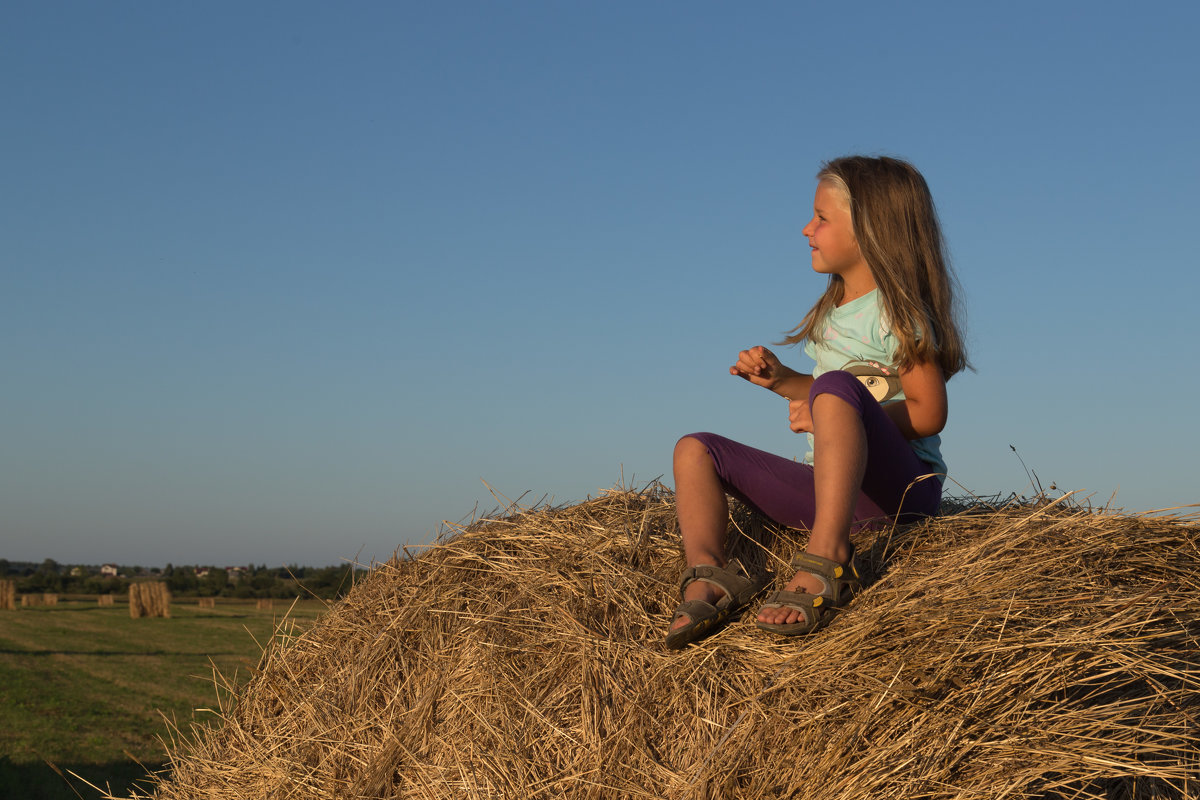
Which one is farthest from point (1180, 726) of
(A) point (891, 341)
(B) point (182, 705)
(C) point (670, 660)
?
(B) point (182, 705)

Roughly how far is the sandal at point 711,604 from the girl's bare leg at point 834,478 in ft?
0.41

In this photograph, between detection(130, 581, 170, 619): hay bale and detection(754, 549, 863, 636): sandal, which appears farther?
detection(130, 581, 170, 619): hay bale

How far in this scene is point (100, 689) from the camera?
17.2m

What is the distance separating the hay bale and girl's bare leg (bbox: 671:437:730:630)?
133 feet

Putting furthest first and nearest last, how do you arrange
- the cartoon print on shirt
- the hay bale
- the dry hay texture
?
the hay bale → the cartoon print on shirt → the dry hay texture

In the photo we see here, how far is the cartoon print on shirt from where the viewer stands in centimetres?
303

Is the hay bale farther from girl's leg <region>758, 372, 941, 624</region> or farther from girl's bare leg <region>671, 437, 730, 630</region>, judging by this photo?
girl's leg <region>758, 372, 941, 624</region>

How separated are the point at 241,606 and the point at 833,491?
48.6 m

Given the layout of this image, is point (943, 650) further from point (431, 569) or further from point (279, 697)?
point (279, 697)

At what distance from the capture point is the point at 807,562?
238 cm

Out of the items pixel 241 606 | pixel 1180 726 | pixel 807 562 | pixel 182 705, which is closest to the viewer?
pixel 1180 726

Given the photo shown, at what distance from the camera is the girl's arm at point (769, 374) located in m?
3.10

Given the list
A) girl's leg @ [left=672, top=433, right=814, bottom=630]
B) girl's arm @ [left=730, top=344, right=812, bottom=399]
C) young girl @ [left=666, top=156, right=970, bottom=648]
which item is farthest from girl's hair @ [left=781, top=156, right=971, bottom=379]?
girl's leg @ [left=672, top=433, right=814, bottom=630]

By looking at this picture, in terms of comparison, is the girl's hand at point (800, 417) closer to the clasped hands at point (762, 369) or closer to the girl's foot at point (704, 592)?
the clasped hands at point (762, 369)
